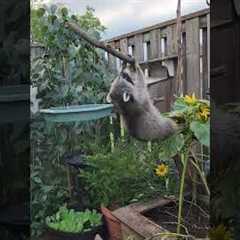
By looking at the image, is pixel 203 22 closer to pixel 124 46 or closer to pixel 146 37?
pixel 146 37

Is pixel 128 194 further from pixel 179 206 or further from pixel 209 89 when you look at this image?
pixel 209 89

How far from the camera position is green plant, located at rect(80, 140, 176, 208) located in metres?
2.80

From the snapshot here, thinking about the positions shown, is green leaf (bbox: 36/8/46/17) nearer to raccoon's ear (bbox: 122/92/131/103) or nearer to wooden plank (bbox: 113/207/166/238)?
raccoon's ear (bbox: 122/92/131/103)

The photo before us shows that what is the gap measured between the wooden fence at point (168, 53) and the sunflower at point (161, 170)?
26 cm

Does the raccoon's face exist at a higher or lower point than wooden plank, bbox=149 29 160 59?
lower

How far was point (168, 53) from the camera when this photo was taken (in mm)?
2820

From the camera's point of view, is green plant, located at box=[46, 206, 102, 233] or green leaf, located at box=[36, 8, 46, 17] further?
green plant, located at box=[46, 206, 102, 233]

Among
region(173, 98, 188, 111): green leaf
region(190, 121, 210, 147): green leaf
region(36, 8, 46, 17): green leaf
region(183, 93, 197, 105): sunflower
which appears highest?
region(36, 8, 46, 17): green leaf

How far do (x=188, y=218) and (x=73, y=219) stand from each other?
0.52m

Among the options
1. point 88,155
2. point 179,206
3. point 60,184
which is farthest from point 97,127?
point 179,206

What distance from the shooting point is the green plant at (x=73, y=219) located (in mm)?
2812

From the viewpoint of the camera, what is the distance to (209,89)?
2.81 m

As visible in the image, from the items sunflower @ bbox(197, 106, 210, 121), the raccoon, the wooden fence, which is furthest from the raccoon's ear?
sunflower @ bbox(197, 106, 210, 121)

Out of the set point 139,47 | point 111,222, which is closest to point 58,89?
point 139,47
